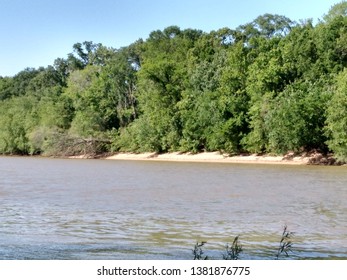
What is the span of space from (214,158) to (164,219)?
133ft

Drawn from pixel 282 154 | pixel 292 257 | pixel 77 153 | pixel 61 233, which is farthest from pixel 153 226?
Answer: pixel 77 153

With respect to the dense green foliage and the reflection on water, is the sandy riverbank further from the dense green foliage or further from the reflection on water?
the reflection on water

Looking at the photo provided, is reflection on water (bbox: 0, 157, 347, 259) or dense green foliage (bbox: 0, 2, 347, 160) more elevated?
dense green foliage (bbox: 0, 2, 347, 160)

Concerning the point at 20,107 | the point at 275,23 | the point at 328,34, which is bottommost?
the point at 20,107

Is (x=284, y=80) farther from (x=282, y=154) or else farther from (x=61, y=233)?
(x=61, y=233)

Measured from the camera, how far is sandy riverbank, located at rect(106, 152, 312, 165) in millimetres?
47594

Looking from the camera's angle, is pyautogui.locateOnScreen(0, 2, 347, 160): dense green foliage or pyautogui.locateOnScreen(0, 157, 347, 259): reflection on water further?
pyautogui.locateOnScreen(0, 2, 347, 160): dense green foliage

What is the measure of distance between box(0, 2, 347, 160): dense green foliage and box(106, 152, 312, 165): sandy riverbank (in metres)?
0.75

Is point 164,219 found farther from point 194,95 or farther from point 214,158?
point 194,95

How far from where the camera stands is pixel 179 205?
18188 millimetres

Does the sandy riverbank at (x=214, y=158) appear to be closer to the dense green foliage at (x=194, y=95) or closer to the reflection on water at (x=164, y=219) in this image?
the dense green foliage at (x=194, y=95)

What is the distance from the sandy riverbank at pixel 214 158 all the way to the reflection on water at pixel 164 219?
21297mm

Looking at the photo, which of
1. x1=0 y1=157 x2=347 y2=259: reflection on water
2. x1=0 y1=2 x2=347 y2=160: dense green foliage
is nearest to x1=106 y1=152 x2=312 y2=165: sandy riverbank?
x1=0 y1=2 x2=347 y2=160: dense green foliage

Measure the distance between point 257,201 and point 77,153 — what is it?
48.0 m
